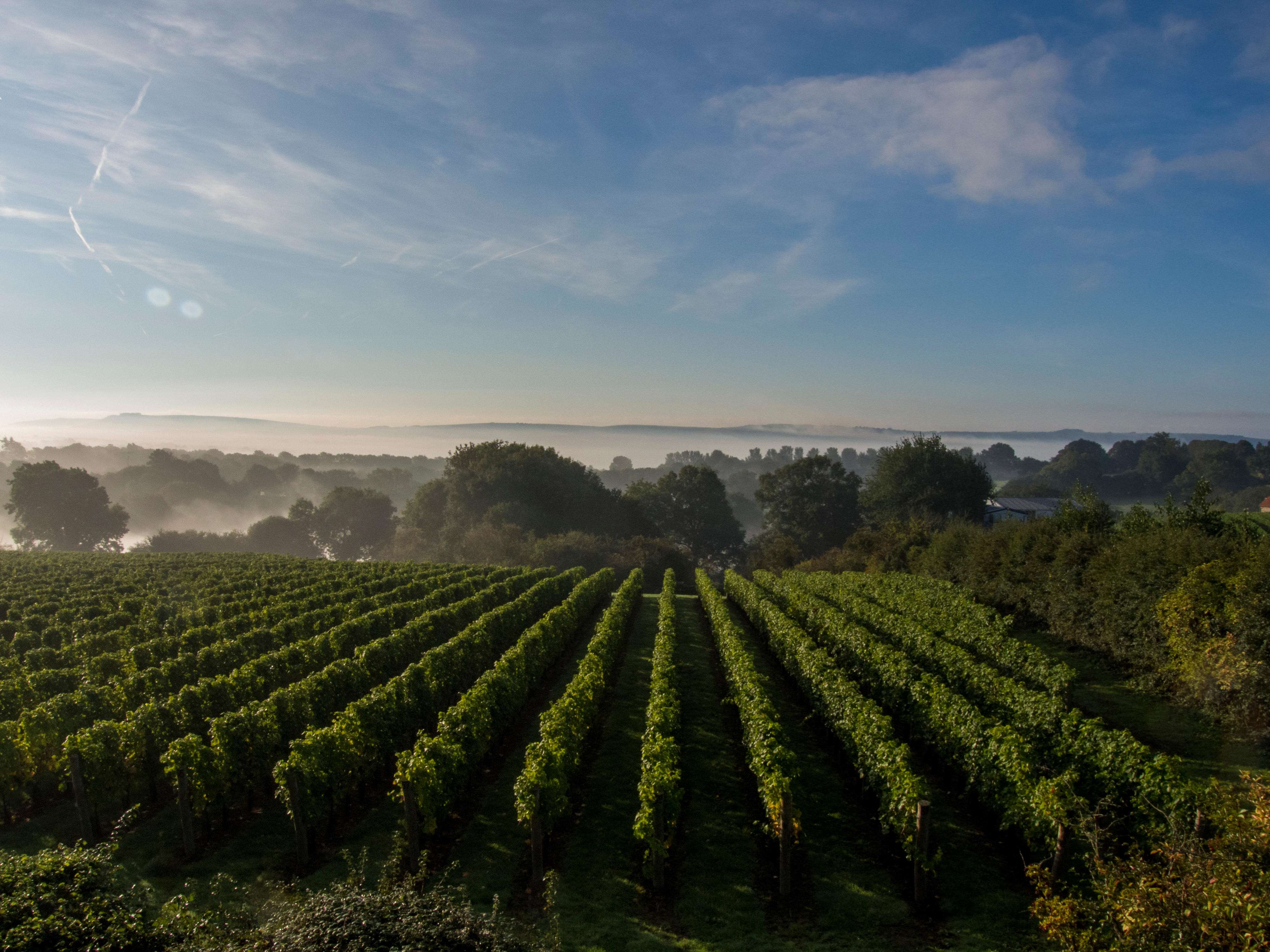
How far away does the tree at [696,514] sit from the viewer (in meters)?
79.8

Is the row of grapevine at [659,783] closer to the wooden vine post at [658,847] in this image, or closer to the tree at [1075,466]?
the wooden vine post at [658,847]

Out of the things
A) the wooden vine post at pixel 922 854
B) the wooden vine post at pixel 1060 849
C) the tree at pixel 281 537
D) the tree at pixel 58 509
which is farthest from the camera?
the tree at pixel 281 537

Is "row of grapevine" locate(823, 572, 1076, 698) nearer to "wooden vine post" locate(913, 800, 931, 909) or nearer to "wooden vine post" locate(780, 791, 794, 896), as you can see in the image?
"wooden vine post" locate(913, 800, 931, 909)

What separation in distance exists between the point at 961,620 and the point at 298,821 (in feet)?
67.6

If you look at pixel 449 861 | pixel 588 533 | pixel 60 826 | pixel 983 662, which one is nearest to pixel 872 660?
pixel 983 662

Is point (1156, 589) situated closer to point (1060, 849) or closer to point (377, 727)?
point (1060, 849)

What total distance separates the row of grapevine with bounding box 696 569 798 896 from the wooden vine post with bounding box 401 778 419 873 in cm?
531

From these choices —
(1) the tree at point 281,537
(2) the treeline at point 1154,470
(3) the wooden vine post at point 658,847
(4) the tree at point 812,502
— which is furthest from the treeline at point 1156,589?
(1) the tree at point 281,537

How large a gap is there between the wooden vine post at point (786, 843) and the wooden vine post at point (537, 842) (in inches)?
134

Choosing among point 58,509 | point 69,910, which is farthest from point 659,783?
point 58,509

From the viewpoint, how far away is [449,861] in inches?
401

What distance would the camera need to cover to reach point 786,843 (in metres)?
9.23

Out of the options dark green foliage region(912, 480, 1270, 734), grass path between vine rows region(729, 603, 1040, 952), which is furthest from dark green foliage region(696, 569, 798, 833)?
dark green foliage region(912, 480, 1270, 734)

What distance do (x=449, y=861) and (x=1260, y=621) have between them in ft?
59.6
